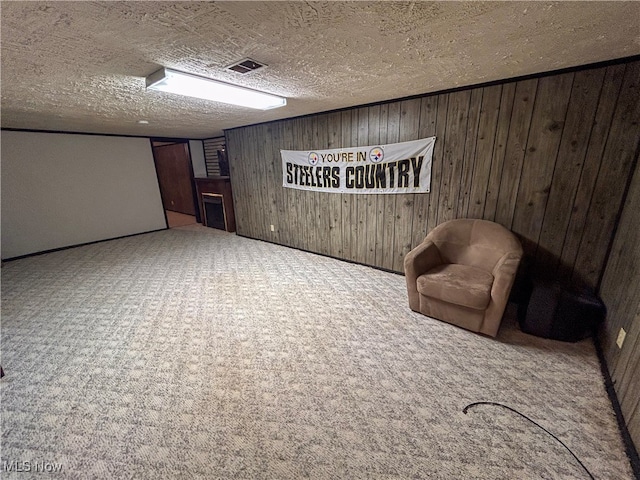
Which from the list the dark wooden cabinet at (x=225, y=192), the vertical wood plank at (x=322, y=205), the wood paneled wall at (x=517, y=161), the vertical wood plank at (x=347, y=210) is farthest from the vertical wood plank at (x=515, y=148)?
the dark wooden cabinet at (x=225, y=192)

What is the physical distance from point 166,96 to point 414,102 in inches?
98.7

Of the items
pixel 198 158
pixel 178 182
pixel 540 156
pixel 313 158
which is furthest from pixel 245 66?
pixel 178 182

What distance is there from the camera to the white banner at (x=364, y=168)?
9.67 ft

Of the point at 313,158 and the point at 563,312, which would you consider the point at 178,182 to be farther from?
the point at 563,312

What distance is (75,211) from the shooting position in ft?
16.0

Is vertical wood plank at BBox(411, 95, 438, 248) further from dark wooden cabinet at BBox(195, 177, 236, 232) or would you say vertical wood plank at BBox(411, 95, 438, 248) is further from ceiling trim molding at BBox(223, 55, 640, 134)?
dark wooden cabinet at BBox(195, 177, 236, 232)

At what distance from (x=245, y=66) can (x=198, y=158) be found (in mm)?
5551

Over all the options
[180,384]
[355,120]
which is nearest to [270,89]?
[355,120]

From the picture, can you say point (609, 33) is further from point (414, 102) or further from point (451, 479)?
point (451, 479)

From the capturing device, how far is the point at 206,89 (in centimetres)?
215

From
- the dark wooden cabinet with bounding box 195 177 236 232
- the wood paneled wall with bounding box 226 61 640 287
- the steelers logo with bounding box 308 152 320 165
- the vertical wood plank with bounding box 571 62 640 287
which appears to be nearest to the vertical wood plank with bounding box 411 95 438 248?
the wood paneled wall with bounding box 226 61 640 287

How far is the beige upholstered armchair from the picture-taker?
6.63 feet

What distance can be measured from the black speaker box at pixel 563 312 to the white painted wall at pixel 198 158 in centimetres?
702

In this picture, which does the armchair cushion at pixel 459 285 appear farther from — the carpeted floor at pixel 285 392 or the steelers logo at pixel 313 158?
the steelers logo at pixel 313 158
